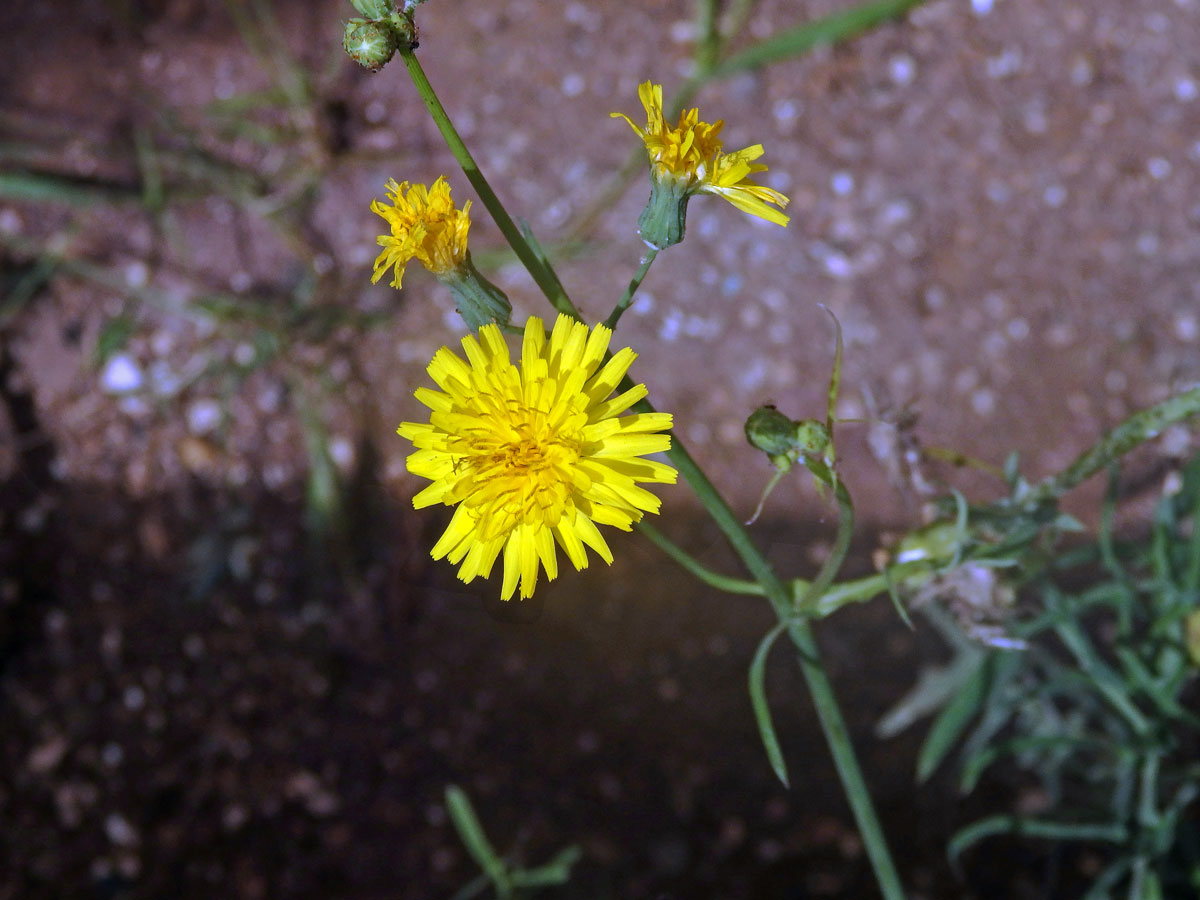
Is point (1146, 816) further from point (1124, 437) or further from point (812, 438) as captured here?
point (812, 438)

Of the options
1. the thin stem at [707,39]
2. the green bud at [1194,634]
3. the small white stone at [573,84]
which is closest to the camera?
the green bud at [1194,634]

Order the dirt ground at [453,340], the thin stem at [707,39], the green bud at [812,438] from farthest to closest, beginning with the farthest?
the thin stem at [707,39] < the dirt ground at [453,340] < the green bud at [812,438]

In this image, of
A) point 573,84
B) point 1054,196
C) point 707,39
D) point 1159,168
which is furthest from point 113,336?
point 1159,168

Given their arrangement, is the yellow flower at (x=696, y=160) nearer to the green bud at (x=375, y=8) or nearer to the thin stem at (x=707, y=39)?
the green bud at (x=375, y=8)

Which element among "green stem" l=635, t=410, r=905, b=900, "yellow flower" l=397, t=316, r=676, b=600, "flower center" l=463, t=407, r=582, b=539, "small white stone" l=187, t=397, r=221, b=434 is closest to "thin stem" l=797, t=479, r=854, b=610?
"green stem" l=635, t=410, r=905, b=900

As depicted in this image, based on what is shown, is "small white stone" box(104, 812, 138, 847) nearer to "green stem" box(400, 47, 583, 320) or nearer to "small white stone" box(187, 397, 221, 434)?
"small white stone" box(187, 397, 221, 434)

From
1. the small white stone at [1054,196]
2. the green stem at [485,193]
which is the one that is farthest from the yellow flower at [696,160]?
the small white stone at [1054,196]
